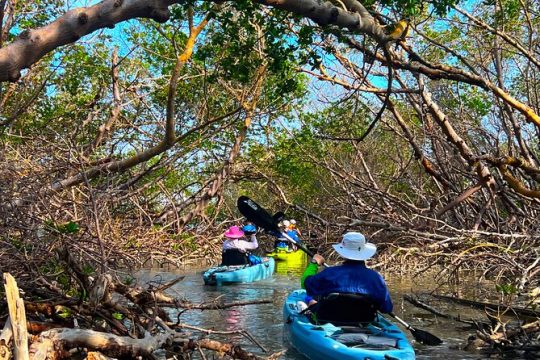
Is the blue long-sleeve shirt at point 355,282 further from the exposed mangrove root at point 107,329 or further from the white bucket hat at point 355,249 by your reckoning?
the exposed mangrove root at point 107,329

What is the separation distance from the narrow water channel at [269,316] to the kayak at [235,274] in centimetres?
14

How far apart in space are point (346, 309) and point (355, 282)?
1.25 feet

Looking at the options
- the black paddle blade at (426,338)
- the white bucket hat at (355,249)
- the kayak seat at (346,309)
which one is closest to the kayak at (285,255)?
the black paddle blade at (426,338)

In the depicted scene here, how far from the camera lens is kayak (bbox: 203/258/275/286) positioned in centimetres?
1451

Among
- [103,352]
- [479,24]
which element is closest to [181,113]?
[479,24]

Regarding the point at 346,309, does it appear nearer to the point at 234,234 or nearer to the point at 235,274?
the point at 235,274

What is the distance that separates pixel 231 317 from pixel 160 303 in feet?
15.4

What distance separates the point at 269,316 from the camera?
1086cm

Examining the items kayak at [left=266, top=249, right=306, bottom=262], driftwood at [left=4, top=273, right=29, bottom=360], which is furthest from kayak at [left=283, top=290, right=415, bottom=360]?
kayak at [left=266, top=249, right=306, bottom=262]

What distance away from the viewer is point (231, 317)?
10.6 meters

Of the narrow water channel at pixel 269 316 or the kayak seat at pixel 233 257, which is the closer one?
the narrow water channel at pixel 269 316

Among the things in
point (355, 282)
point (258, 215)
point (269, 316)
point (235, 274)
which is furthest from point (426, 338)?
point (235, 274)

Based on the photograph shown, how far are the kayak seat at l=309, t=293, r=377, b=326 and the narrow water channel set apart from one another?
0.66 m

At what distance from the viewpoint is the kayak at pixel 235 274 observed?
47.6 feet
